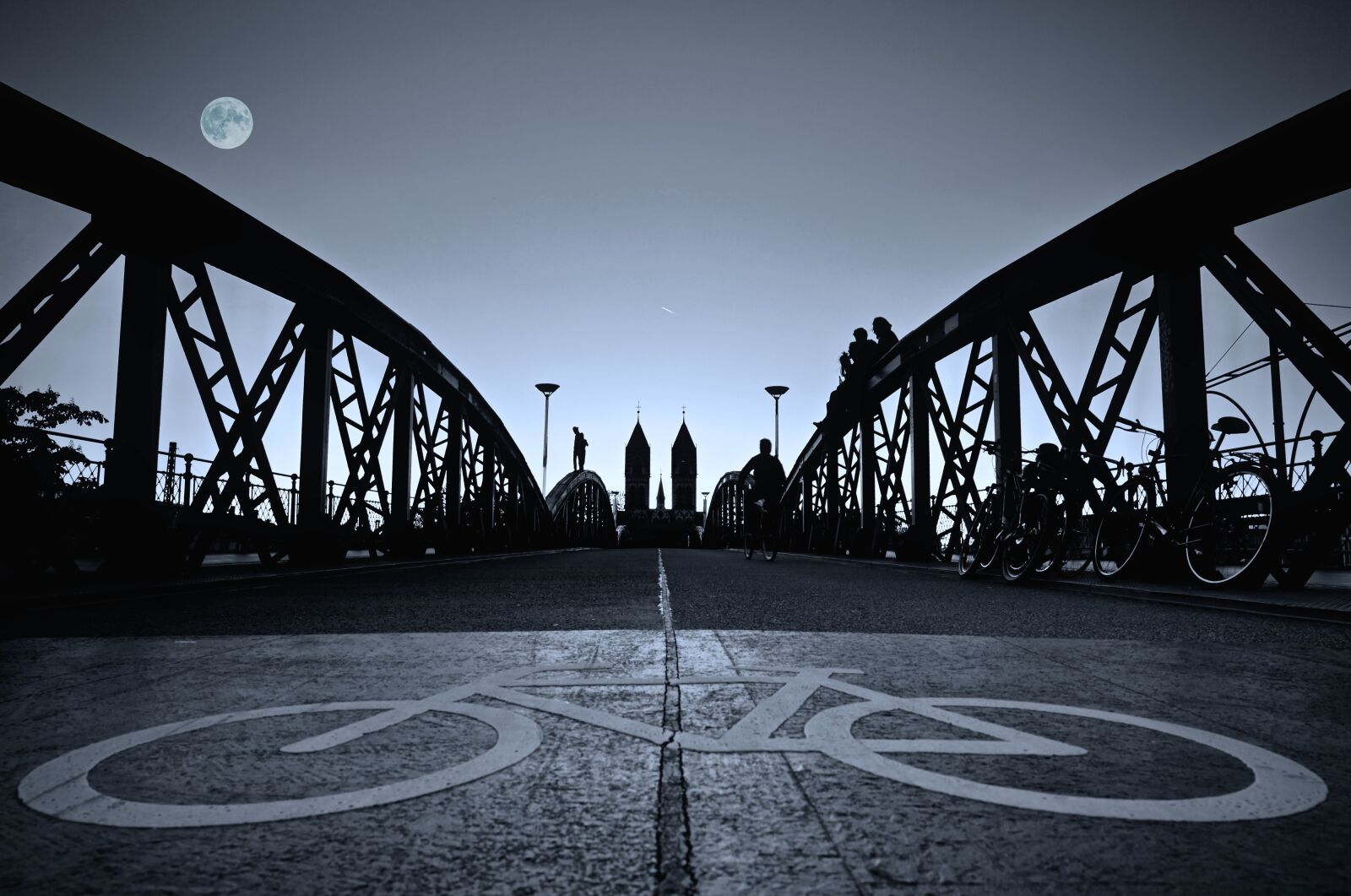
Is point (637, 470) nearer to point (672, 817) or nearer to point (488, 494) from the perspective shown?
point (488, 494)

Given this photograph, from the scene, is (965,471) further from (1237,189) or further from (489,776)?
(489,776)

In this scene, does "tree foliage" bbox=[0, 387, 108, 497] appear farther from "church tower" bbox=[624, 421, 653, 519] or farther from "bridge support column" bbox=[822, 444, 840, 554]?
"church tower" bbox=[624, 421, 653, 519]

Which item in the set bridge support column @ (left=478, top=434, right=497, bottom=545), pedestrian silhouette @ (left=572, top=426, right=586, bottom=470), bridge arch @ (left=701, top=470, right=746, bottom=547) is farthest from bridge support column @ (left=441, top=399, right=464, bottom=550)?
pedestrian silhouette @ (left=572, top=426, right=586, bottom=470)

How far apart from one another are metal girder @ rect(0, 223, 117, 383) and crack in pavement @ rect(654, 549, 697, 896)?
7.27m

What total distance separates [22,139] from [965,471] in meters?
11.6

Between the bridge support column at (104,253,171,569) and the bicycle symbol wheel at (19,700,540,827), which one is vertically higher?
the bridge support column at (104,253,171,569)

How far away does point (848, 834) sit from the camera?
142 cm

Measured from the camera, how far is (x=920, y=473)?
15656 mm

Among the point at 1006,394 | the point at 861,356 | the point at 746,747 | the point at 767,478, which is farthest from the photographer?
the point at 861,356

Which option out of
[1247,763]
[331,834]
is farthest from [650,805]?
[1247,763]

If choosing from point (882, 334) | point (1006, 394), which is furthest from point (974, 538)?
point (882, 334)

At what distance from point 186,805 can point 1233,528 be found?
26.3 ft

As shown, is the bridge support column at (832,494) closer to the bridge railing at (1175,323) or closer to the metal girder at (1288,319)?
the bridge railing at (1175,323)

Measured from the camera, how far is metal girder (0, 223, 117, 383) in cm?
741
